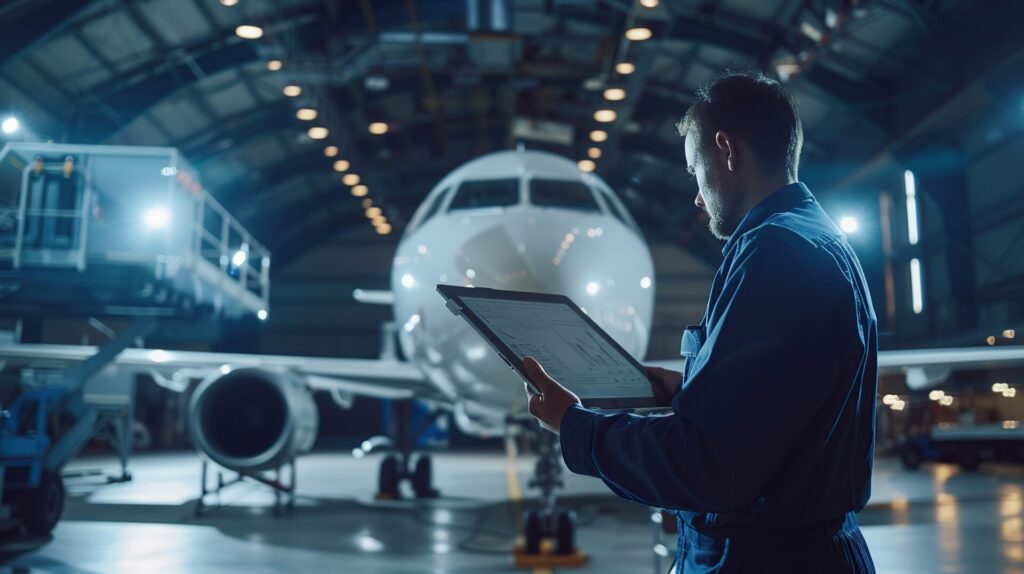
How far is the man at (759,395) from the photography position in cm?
128

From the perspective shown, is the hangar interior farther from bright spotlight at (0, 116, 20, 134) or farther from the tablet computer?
the tablet computer

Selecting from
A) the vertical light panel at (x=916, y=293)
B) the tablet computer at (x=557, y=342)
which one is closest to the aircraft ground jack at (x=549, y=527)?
the tablet computer at (x=557, y=342)

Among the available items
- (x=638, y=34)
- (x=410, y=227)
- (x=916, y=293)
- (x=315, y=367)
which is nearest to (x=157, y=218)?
(x=410, y=227)

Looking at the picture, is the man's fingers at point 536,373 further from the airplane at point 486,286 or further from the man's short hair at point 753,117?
the airplane at point 486,286

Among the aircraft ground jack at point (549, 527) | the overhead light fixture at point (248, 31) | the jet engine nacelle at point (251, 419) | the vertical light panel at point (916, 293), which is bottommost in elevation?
the aircraft ground jack at point (549, 527)

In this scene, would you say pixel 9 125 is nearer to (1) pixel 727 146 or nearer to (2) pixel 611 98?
(2) pixel 611 98

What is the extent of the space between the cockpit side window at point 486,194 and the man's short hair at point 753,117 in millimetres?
4803

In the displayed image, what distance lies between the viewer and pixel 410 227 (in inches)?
303

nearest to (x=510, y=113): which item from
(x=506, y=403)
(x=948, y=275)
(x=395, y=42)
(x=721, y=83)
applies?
(x=395, y=42)

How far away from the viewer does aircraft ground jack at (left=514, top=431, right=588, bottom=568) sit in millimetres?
6346

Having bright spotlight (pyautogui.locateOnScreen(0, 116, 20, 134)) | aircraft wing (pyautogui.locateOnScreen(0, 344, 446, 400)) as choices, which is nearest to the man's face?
aircraft wing (pyautogui.locateOnScreen(0, 344, 446, 400))

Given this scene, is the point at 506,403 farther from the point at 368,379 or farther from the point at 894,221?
the point at 894,221

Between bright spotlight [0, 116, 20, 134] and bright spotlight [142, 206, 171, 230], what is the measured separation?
6000 mm

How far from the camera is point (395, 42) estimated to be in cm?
1516
